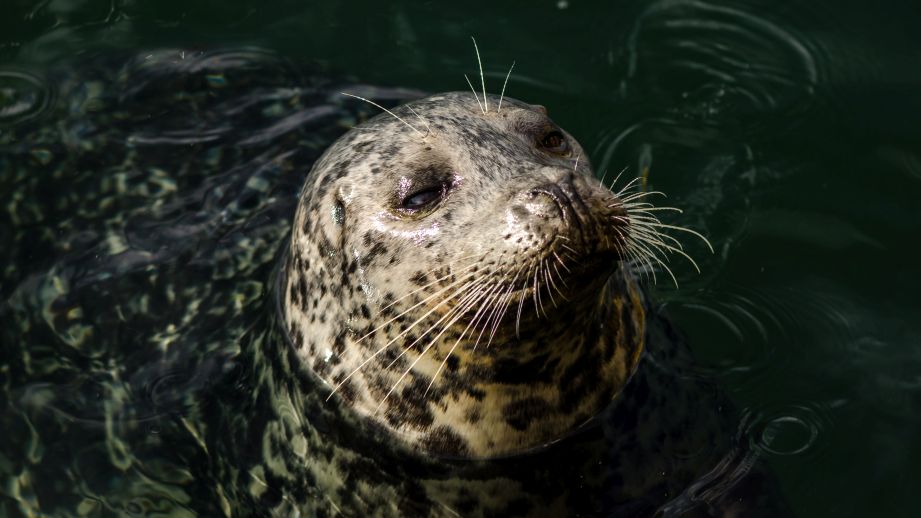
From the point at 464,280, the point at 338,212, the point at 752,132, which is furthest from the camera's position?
the point at 752,132

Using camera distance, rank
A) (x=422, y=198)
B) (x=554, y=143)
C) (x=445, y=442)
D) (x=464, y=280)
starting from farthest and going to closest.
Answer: (x=554, y=143) < (x=445, y=442) < (x=422, y=198) < (x=464, y=280)

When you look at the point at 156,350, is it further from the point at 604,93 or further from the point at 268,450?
the point at 604,93

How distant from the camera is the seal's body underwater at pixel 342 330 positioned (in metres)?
4.79

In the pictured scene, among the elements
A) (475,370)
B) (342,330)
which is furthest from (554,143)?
(342,330)

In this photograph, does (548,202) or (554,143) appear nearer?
(548,202)

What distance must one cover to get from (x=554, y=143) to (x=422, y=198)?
76cm

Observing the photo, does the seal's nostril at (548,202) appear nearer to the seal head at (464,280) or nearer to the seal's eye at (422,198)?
the seal head at (464,280)

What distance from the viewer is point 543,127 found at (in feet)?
17.6

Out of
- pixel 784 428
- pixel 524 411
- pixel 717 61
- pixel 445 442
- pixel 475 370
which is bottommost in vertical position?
pixel 784 428

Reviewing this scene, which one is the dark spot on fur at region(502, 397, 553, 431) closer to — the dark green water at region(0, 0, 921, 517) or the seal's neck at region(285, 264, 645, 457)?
the seal's neck at region(285, 264, 645, 457)

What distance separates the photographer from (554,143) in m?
5.36

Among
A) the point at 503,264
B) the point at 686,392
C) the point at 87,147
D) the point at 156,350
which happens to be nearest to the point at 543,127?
the point at 503,264

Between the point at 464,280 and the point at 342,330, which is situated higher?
the point at 464,280

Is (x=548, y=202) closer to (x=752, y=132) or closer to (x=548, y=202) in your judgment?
(x=548, y=202)
